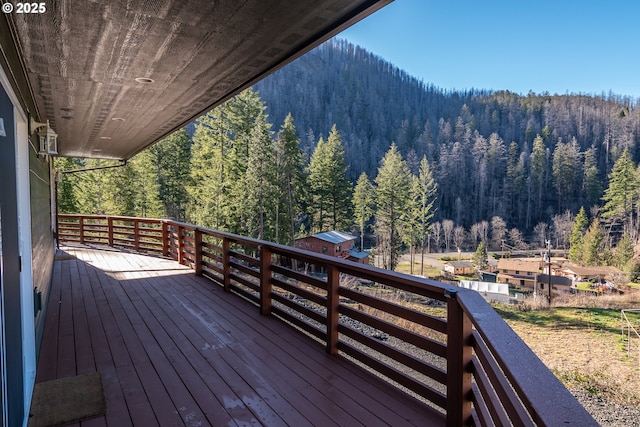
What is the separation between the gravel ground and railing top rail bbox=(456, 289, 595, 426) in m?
8.71

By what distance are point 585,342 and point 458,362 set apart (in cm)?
1412

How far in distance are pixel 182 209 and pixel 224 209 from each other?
26.0ft

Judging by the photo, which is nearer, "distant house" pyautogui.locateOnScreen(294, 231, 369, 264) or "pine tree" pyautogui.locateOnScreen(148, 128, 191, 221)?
"distant house" pyautogui.locateOnScreen(294, 231, 369, 264)

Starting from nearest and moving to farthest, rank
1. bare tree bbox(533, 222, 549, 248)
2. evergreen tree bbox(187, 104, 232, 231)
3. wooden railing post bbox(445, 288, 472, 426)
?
wooden railing post bbox(445, 288, 472, 426), evergreen tree bbox(187, 104, 232, 231), bare tree bbox(533, 222, 549, 248)

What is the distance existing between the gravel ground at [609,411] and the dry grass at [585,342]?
0.32 m

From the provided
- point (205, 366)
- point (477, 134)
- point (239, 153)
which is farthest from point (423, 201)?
point (477, 134)

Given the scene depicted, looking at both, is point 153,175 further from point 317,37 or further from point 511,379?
point 511,379

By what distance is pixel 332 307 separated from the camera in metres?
3.00

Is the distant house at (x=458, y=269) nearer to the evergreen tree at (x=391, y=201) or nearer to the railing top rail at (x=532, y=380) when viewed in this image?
the evergreen tree at (x=391, y=201)

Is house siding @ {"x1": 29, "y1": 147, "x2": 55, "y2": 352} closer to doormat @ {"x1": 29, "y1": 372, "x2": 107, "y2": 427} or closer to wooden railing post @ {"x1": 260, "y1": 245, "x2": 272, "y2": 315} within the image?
doormat @ {"x1": 29, "y1": 372, "x2": 107, "y2": 427}

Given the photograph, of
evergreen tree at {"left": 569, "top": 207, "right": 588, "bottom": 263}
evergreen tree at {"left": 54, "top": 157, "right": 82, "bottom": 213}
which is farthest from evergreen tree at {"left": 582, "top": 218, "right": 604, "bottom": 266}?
evergreen tree at {"left": 54, "top": 157, "right": 82, "bottom": 213}

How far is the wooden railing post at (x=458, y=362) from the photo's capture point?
1867mm

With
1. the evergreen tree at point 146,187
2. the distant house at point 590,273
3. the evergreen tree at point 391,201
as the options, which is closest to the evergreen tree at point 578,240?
the distant house at point 590,273

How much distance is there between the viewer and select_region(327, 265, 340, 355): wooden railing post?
2.97m
